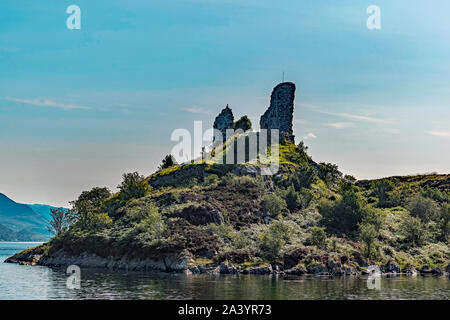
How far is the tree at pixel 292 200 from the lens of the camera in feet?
530

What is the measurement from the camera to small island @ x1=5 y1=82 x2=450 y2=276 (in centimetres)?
11638

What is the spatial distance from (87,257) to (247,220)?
4713 centimetres

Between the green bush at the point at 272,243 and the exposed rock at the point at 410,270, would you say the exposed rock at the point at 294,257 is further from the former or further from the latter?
the exposed rock at the point at 410,270

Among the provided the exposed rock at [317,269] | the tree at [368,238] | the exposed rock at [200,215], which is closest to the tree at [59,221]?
the exposed rock at [200,215]

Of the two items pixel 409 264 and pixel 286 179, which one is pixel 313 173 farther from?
pixel 409 264

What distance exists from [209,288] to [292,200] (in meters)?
89.3

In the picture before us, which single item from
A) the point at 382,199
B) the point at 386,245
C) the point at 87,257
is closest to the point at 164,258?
the point at 87,257

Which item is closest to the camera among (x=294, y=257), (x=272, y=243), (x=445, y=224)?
(x=294, y=257)

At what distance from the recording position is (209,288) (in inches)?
3024

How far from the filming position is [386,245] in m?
131

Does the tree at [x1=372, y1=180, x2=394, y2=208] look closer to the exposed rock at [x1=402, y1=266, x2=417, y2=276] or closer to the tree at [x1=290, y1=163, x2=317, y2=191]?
the tree at [x1=290, y1=163, x2=317, y2=191]

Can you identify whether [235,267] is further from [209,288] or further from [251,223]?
[209,288]

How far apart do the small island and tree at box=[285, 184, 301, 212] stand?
0.35 meters

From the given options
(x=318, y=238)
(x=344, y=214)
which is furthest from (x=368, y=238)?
(x=344, y=214)
